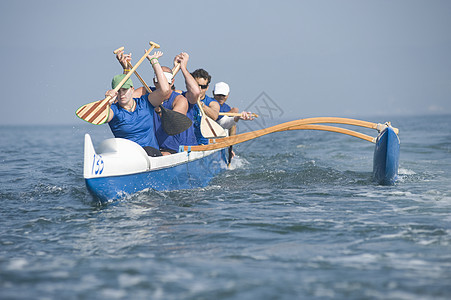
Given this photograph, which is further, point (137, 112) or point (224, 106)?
point (224, 106)

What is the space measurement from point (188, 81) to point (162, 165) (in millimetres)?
1464

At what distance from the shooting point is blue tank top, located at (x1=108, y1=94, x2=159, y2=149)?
5.98 m

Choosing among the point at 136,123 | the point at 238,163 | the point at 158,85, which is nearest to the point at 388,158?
→ the point at 158,85

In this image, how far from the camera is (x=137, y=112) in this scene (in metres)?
6.18

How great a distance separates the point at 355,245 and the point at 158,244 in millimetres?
1750

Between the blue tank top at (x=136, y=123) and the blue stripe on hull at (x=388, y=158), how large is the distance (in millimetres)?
3577

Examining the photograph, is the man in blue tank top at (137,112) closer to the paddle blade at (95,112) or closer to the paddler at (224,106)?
the paddle blade at (95,112)

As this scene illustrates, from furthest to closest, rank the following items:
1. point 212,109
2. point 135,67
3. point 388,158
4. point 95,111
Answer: point 212,109 → point 388,158 → point 135,67 → point 95,111

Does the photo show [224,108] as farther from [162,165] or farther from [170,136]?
[162,165]

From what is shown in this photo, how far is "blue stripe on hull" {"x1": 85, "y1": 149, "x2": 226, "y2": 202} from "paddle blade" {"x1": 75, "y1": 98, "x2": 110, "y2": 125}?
2.46 feet

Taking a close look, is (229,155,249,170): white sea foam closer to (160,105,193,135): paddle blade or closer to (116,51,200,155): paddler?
(116,51,200,155): paddler

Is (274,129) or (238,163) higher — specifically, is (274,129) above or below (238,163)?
above

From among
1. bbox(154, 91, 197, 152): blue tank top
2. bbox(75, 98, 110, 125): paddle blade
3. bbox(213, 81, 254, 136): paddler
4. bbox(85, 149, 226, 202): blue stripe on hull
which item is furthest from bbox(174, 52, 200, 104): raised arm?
bbox(213, 81, 254, 136): paddler

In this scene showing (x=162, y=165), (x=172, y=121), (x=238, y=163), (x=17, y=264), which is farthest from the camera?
(x=238, y=163)
